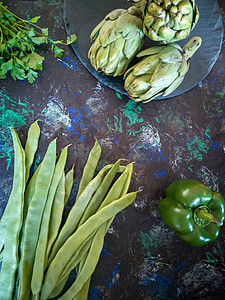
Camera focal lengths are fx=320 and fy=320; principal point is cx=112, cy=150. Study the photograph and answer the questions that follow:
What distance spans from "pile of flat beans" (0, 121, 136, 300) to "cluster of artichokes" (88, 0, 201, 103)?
0.47m

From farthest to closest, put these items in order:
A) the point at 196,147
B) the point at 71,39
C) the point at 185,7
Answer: the point at 196,147, the point at 71,39, the point at 185,7

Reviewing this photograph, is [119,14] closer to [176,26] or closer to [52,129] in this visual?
[176,26]

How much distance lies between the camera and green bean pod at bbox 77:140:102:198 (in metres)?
1.78

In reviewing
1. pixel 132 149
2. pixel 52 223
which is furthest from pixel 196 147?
pixel 52 223

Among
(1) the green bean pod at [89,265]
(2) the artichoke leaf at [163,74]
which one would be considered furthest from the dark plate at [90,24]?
(1) the green bean pod at [89,265]

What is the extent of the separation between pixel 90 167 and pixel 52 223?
365 mm

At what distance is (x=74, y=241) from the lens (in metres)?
1.62

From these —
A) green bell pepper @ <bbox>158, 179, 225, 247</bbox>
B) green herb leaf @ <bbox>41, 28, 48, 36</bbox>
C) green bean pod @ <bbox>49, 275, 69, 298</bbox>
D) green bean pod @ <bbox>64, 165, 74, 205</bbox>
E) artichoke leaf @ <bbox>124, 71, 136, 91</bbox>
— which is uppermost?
green herb leaf @ <bbox>41, 28, 48, 36</bbox>

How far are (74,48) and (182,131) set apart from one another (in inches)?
32.0

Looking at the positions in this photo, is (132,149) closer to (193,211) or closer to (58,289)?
(193,211)

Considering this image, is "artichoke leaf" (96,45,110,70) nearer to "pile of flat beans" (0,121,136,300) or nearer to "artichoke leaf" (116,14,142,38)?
"artichoke leaf" (116,14,142,38)

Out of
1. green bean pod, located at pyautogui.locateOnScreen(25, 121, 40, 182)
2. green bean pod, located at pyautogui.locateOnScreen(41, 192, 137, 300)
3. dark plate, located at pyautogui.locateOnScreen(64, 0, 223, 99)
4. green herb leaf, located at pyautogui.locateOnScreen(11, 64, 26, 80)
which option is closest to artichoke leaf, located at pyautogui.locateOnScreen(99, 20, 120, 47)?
dark plate, located at pyautogui.locateOnScreen(64, 0, 223, 99)

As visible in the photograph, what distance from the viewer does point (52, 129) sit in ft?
6.04

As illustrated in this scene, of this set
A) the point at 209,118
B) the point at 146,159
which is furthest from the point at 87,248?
the point at 209,118
